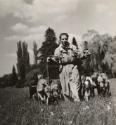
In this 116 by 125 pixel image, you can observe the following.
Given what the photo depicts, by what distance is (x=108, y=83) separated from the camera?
2994 mm

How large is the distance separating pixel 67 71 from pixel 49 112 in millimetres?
427

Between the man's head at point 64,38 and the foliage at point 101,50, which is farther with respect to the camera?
the foliage at point 101,50

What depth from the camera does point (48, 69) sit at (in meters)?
2.66

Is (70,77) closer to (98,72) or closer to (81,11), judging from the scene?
(98,72)

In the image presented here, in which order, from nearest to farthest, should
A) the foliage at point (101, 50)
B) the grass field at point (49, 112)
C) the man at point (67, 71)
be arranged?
the grass field at point (49, 112), the man at point (67, 71), the foliage at point (101, 50)

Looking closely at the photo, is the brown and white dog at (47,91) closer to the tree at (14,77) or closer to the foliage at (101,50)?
the tree at (14,77)

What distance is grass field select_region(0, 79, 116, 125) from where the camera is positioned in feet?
7.93

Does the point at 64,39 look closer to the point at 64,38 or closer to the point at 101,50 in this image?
the point at 64,38

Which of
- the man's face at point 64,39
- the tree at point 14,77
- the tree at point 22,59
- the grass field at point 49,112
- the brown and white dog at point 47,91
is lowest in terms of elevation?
the grass field at point 49,112

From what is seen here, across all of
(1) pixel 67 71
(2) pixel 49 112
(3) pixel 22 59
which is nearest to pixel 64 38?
(1) pixel 67 71

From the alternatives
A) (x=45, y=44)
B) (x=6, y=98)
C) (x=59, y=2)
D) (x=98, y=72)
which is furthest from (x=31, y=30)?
(x=98, y=72)

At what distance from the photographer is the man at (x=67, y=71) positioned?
8.87 ft

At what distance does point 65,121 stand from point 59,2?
1.13 metres

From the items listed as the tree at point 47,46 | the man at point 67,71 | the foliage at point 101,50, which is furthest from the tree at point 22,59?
the foliage at point 101,50
